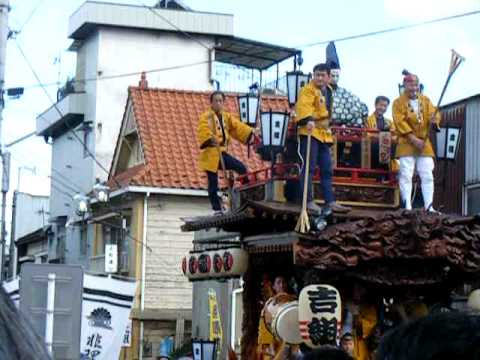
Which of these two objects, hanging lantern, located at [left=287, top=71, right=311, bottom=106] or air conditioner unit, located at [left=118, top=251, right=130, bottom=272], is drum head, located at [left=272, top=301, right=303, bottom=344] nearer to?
hanging lantern, located at [left=287, top=71, right=311, bottom=106]

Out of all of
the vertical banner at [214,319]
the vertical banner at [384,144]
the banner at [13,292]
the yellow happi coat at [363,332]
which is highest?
the vertical banner at [384,144]

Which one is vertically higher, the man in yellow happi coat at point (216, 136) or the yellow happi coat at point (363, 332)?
the man in yellow happi coat at point (216, 136)

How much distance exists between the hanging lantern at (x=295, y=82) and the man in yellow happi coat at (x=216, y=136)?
60cm

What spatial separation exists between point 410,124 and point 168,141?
15.8m

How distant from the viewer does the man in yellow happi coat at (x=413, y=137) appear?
34.9 feet

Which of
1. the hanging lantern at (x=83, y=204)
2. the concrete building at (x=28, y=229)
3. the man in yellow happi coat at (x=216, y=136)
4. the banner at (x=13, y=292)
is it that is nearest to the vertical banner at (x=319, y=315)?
the man in yellow happi coat at (x=216, y=136)

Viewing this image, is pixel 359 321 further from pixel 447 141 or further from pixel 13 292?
pixel 13 292

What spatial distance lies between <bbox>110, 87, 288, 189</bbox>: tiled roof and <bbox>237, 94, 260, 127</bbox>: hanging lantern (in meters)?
12.9

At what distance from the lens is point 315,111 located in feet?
34.1

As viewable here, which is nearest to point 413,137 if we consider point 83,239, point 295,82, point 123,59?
point 295,82

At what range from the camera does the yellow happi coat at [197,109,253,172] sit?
11555mm

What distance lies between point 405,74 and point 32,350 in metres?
9.46

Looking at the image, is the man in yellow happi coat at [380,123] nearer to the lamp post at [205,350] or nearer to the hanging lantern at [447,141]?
the hanging lantern at [447,141]

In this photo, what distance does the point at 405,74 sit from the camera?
35.3 ft
